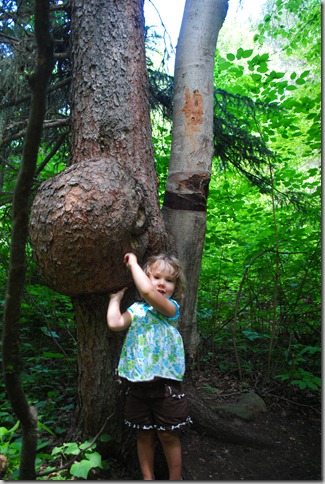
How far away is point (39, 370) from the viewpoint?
136 inches

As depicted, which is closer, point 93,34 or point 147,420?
point 147,420

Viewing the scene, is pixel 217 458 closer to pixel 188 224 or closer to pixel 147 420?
pixel 147 420

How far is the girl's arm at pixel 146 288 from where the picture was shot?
211 centimetres

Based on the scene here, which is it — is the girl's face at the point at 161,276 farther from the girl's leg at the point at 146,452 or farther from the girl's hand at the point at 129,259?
the girl's leg at the point at 146,452

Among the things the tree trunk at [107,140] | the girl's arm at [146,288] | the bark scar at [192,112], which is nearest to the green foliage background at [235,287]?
the tree trunk at [107,140]

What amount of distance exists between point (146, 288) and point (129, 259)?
0.19 meters

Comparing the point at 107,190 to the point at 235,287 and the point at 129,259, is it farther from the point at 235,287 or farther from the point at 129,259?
the point at 235,287

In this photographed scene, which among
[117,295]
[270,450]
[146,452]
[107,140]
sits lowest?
[270,450]

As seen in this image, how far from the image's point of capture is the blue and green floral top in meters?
2.22

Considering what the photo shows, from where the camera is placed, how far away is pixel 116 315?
7.12 ft

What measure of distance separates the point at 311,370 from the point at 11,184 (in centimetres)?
368

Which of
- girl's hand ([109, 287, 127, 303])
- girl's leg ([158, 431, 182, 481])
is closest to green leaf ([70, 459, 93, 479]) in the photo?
girl's leg ([158, 431, 182, 481])

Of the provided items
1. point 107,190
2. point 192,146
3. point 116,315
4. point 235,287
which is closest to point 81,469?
point 116,315

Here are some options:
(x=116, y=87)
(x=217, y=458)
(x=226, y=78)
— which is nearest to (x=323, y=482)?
(x=217, y=458)
